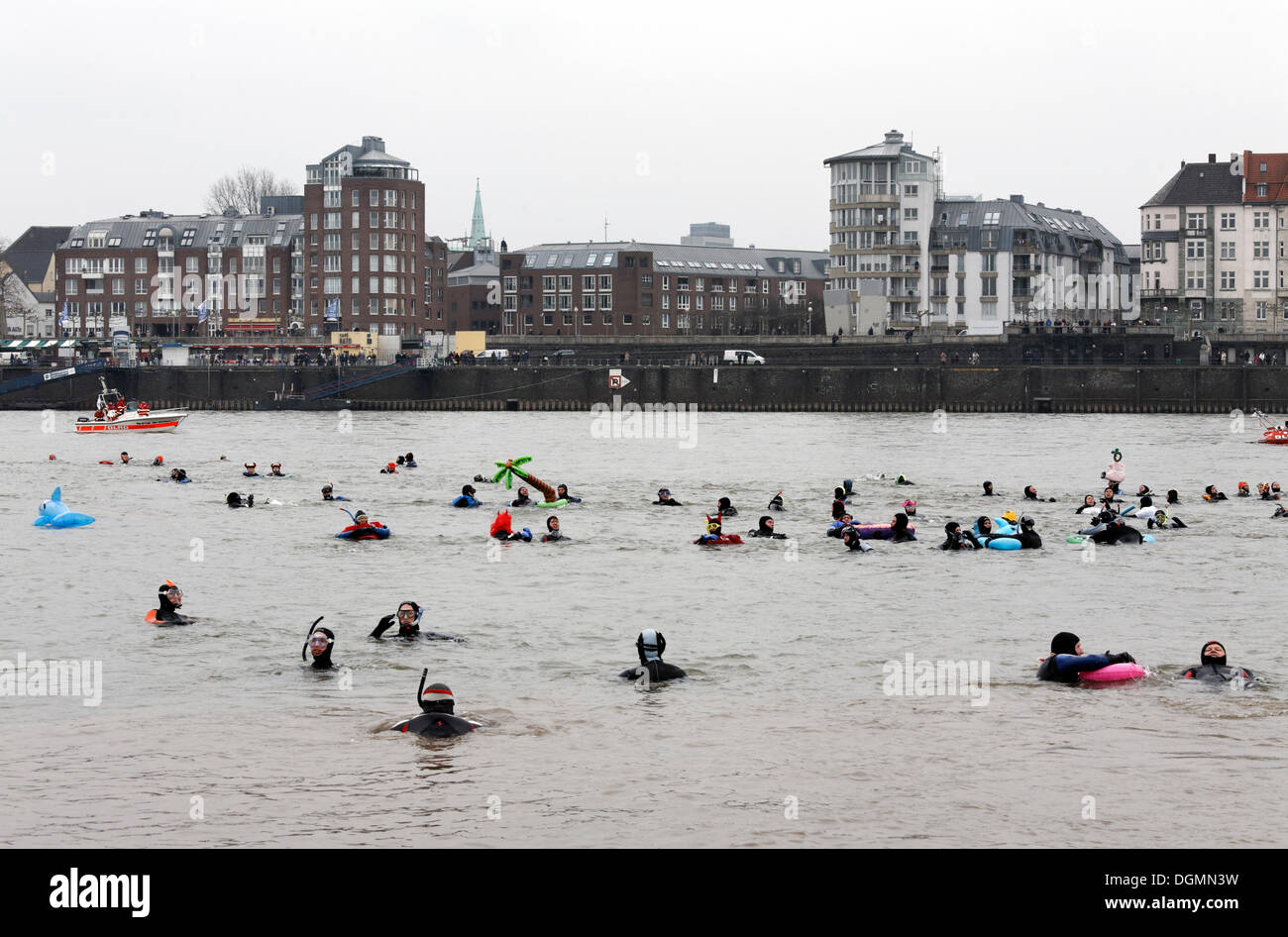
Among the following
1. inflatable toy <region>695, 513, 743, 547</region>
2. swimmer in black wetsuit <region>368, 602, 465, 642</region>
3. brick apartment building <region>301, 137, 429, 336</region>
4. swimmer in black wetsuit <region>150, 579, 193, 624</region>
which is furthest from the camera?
brick apartment building <region>301, 137, 429, 336</region>

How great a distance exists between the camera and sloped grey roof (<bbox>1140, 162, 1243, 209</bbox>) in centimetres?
14388

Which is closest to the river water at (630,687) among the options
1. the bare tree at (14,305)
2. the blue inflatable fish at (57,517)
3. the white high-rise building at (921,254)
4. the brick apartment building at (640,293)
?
the blue inflatable fish at (57,517)

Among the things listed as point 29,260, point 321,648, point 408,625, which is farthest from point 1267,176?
point 29,260

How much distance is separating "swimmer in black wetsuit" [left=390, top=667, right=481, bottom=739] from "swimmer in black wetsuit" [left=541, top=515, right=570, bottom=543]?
19.4m

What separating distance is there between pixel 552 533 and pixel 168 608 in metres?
13.7

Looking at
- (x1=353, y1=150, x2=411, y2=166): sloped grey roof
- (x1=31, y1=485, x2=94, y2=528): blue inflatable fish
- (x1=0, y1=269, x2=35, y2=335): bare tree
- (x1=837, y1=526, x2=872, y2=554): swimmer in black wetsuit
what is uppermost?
(x1=353, y1=150, x2=411, y2=166): sloped grey roof

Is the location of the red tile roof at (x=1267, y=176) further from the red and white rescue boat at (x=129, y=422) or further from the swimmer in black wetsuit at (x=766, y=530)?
the swimmer in black wetsuit at (x=766, y=530)

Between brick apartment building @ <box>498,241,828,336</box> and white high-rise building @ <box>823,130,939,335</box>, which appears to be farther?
brick apartment building @ <box>498,241,828,336</box>

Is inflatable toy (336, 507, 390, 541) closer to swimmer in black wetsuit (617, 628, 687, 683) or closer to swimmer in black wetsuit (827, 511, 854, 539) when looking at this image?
swimmer in black wetsuit (827, 511, 854, 539)

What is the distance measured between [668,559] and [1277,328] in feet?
382

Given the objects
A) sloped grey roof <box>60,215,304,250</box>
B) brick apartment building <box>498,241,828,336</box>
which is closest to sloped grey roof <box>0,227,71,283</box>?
sloped grey roof <box>60,215,304,250</box>

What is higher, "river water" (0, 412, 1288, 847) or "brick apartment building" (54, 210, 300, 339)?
"brick apartment building" (54, 210, 300, 339)

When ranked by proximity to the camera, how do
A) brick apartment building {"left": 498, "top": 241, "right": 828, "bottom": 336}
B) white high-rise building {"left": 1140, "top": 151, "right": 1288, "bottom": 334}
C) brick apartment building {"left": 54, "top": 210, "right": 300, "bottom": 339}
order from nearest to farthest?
white high-rise building {"left": 1140, "top": 151, "right": 1288, "bottom": 334}
brick apartment building {"left": 54, "top": 210, "right": 300, "bottom": 339}
brick apartment building {"left": 498, "top": 241, "right": 828, "bottom": 336}

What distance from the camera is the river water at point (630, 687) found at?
16.8 meters
